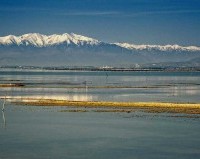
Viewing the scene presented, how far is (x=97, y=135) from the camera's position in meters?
33.6

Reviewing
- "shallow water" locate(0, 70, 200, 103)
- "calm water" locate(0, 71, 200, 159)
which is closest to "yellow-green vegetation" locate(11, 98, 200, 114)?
"calm water" locate(0, 71, 200, 159)

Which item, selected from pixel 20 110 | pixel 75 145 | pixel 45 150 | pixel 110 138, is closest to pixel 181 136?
pixel 110 138

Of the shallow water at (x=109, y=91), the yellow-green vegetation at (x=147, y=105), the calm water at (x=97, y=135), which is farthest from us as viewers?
the shallow water at (x=109, y=91)

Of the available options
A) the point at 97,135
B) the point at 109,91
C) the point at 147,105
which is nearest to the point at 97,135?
the point at 97,135

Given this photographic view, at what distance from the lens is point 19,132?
3491 centimetres

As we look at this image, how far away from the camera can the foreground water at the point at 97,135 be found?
27719 millimetres

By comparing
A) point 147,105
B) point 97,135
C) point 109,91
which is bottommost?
point 97,135

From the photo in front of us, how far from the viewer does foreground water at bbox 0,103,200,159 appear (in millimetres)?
27719

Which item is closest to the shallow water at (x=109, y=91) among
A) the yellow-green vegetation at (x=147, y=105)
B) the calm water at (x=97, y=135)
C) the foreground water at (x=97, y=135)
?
the yellow-green vegetation at (x=147, y=105)

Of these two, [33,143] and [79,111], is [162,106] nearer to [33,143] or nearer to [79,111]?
[79,111]

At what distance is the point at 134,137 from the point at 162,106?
16492 mm

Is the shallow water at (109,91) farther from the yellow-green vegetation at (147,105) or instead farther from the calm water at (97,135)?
the calm water at (97,135)

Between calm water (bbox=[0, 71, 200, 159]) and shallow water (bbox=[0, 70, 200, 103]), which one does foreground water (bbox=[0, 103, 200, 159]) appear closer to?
calm water (bbox=[0, 71, 200, 159])

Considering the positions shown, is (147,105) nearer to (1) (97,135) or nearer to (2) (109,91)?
(1) (97,135)
